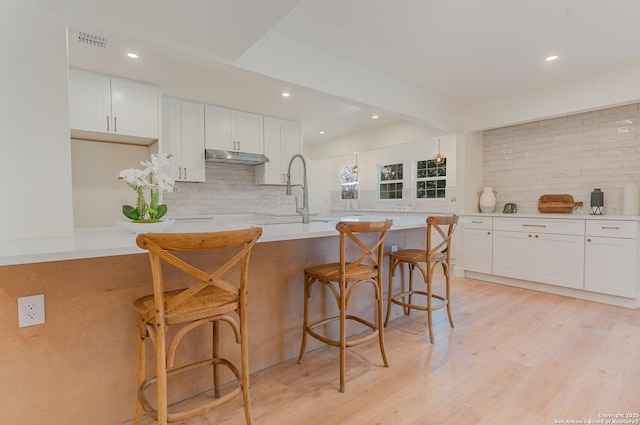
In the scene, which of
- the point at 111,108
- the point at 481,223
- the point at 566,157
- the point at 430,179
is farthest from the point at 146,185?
the point at 430,179

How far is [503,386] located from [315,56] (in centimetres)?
283

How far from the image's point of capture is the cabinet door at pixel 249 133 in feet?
15.0

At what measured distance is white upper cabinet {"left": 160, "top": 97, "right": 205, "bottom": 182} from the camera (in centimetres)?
397

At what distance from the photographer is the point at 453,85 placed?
3.63 metres

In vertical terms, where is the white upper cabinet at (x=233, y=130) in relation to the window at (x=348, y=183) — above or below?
above

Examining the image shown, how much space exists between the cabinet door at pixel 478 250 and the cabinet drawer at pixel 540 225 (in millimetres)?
207

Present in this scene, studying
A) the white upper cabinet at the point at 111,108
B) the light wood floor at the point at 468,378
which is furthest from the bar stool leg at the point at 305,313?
the white upper cabinet at the point at 111,108

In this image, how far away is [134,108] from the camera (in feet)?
11.0

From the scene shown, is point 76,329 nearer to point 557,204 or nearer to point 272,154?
point 272,154

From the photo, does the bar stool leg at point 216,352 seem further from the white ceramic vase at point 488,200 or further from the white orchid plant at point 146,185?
the white ceramic vase at point 488,200

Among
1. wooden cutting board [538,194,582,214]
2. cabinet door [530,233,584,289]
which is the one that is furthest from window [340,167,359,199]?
cabinet door [530,233,584,289]

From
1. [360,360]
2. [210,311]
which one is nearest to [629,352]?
[360,360]

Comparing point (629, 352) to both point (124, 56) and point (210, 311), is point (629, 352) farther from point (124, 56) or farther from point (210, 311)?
point (124, 56)

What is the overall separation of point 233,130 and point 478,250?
3861mm
